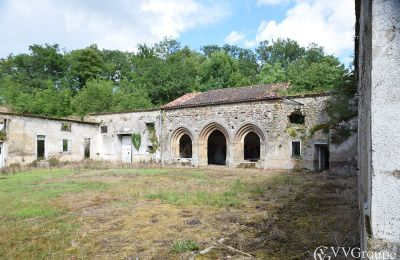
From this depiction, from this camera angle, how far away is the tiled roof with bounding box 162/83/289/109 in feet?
70.0

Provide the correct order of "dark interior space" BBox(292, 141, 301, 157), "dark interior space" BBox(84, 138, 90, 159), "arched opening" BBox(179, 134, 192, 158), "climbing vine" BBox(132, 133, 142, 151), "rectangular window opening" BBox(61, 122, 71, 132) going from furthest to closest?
"arched opening" BBox(179, 134, 192, 158), "dark interior space" BBox(84, 138, 90, 159), "climbing vine" BBox(132, 133, 142, 151), "rectangular window opening" BBox(61, 122, 71, 132), "dark interior space" BBox(292, 141, 301, 157)

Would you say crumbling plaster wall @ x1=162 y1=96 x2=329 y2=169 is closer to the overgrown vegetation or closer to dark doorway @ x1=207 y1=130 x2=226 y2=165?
dark doorway @ x1=207 y1=130 x2=226 y2=165

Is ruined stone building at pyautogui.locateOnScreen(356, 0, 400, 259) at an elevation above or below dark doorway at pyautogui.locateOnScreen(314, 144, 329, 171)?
above

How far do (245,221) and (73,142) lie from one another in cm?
2223

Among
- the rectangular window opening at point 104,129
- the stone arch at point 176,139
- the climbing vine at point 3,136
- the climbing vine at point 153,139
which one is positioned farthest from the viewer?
the rectangular window opening at point 104,129

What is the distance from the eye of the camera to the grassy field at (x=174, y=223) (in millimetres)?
4977

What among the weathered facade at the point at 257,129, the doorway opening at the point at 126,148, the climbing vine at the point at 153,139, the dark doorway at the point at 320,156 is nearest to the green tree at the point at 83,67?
the doorway opening at the point at 126,148

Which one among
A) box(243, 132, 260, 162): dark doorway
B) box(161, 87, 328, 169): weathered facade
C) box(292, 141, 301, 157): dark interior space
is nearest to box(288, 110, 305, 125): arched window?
box(161, 87, 328, 169): weathered facade

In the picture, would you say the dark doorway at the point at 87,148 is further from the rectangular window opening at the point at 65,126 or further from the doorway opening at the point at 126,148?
the doorway opening at the point at 126,148

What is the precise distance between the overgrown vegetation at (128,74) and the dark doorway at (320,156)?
42.2ft

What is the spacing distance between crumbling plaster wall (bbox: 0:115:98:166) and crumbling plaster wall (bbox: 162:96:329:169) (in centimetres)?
728

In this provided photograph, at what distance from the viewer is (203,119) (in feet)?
77.3

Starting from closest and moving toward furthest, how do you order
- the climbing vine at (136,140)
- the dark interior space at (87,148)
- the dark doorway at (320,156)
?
the dark doorway at (320,156) < the climbing vine at (136,140) < the dark interior space at (87,148)

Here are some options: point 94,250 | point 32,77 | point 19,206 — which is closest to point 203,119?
point 19,206
